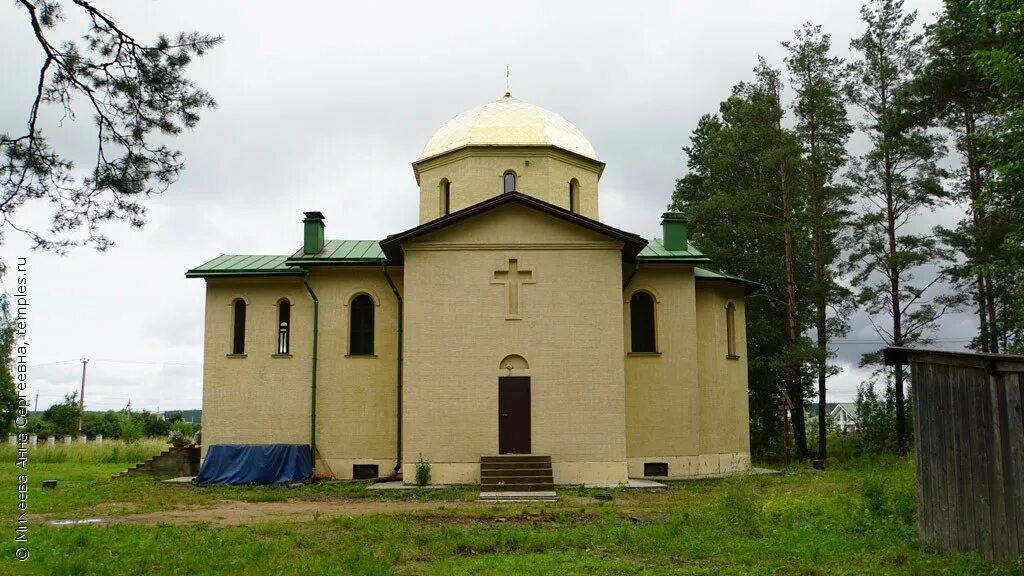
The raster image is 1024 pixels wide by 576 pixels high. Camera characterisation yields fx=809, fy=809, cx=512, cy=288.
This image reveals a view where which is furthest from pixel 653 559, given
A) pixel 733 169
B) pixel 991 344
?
pixel 733 169

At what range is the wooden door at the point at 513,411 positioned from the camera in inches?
771

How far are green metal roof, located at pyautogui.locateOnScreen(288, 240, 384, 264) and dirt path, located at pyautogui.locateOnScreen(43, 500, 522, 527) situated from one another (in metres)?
7.14

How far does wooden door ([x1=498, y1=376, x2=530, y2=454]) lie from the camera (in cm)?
1959

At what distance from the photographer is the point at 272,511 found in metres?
15.6

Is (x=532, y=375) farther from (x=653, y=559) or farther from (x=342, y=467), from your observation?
(x=653, y=559)

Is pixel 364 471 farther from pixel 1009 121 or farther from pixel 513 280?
pixel 1009 121

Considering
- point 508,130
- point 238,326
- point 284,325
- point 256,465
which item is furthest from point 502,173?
point 256,465

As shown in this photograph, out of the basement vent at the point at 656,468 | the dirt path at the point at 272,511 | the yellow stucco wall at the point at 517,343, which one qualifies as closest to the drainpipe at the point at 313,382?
the yellow stucco wall at the point at 517,343

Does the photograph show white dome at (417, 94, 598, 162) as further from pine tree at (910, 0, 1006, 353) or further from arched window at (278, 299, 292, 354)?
pine tree at (910, 0, 1006, 353)

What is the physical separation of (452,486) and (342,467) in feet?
13.3

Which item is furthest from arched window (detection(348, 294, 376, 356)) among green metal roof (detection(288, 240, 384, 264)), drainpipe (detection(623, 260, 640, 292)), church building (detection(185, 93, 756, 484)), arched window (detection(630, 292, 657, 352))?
arched window (detection(630, 292, 657, 352))

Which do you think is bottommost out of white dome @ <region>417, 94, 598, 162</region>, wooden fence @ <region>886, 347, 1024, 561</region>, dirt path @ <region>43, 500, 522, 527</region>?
dirt path @ <region>43, 500, 522, 527</region>

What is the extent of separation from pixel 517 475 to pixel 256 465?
7.32m

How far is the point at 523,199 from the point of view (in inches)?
785
